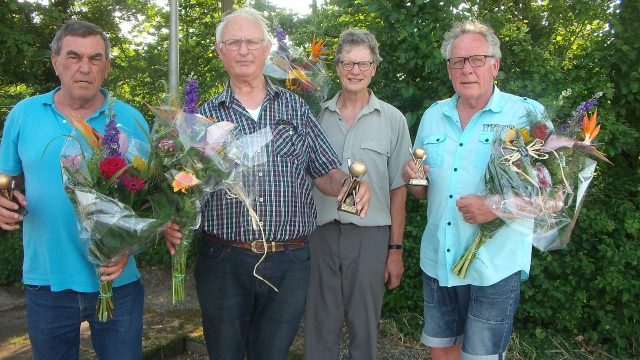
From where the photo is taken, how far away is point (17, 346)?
4.25 meters

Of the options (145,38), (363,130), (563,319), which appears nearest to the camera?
(363,130)

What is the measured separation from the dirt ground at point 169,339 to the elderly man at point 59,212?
1.60 meters

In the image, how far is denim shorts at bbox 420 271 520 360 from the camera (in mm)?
2615

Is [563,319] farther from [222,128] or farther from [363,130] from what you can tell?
[222,128]

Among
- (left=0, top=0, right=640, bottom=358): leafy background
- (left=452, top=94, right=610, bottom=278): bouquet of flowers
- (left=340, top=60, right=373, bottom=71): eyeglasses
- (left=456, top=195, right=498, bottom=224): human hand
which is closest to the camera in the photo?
(left=452, top=94, right=610, bottom=278): bouquet of flowers

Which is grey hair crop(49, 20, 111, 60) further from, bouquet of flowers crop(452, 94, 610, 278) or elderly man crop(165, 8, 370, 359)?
bouquet of flowers crop(452, 94, 610, 278)

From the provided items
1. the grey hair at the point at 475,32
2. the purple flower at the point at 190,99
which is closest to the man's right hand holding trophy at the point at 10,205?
the purple flower at the point at 190,99

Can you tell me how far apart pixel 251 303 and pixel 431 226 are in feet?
3.24

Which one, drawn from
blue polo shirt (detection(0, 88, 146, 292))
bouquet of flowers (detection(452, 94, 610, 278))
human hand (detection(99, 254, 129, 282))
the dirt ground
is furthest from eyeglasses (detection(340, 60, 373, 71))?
the dirt ground

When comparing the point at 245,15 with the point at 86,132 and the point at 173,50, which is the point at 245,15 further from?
the point at 173,50

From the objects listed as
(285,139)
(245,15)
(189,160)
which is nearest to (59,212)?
(189,160)

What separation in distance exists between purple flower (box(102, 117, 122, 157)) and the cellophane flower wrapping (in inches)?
5.6

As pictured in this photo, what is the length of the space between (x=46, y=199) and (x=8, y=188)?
0.18 meters

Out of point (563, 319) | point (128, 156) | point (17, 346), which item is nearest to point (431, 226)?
point (128, 156)
